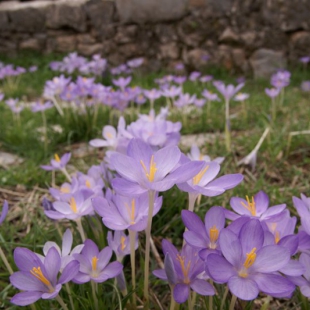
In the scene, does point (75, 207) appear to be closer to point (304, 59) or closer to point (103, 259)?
point (103, 259)

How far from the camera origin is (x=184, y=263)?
0.68 metres

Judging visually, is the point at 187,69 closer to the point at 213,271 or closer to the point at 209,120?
the point at 209,120

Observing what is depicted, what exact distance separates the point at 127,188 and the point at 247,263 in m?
0.22

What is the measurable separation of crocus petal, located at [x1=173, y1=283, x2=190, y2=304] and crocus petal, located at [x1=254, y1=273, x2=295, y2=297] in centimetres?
Result: 12

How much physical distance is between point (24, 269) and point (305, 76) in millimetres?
3857

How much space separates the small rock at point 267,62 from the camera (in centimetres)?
413

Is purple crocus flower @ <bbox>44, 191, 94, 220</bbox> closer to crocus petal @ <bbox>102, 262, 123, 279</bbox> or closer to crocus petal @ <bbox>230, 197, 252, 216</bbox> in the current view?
crocus petal @ <bbox>102, 262, 123, 279</bbox>

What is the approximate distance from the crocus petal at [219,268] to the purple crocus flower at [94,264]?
0.22 metres

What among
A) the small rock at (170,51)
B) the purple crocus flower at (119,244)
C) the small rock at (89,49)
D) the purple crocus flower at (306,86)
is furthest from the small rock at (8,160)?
the small rock at (89,49)

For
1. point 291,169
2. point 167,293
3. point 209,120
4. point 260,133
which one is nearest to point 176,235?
point 167,293

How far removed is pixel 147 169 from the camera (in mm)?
676

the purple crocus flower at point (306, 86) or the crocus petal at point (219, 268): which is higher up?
the crocus petal at point (219, 268)

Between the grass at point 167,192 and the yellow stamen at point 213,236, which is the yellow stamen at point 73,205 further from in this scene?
the yellow stamen at point 213,236

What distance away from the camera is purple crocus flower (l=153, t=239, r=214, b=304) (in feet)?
2.07
